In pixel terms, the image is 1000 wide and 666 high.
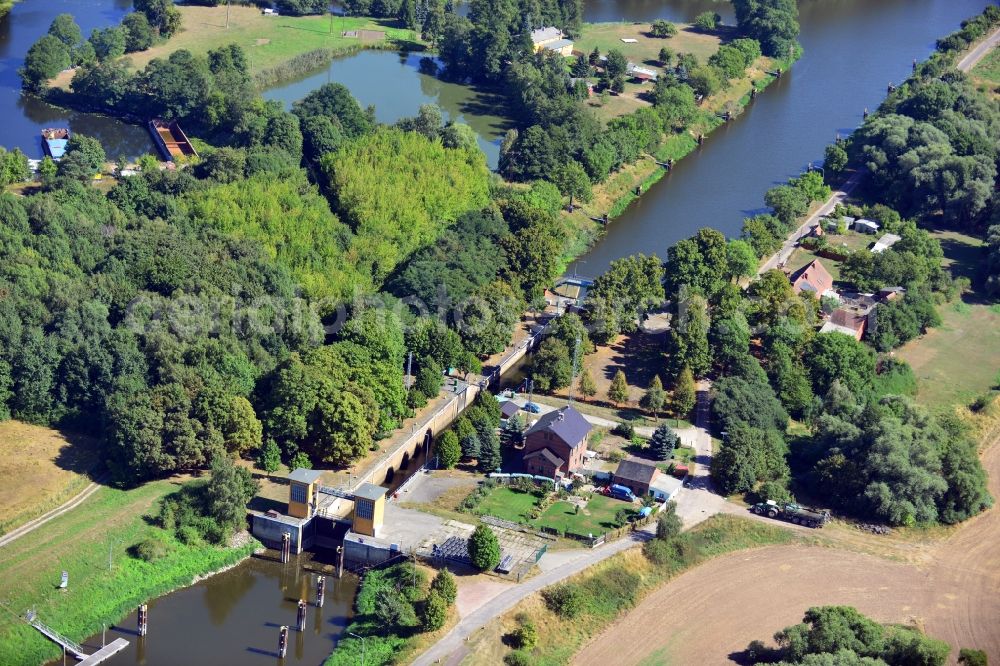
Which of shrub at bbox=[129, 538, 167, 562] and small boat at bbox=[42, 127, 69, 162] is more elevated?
small boat at bbox=[42, 127, 69, 162]

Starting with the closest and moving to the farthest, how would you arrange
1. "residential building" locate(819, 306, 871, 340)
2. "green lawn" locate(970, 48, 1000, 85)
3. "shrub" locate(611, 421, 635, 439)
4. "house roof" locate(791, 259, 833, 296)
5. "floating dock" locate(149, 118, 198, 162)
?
"shrub" locate(611, 421, 635, 439)
"residential building" locate(819, 306, 871, 340)
"house roof" locate(791, 259, 833, 296)
"floating dock" locate(149, 118, 198, 162)
"green lawn" locate(970, 48, 1000, 85)

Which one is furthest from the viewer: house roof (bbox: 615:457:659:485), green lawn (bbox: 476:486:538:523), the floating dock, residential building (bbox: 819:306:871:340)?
the floating dock

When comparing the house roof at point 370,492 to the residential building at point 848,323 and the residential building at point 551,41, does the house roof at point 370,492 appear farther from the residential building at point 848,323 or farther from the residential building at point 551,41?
the residential building at point 551,41

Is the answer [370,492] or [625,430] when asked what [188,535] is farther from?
[625,430]

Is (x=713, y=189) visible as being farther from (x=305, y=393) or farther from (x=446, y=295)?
(x=305, y=393)

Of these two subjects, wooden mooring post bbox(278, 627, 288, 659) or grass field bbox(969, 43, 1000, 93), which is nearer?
wooden mooring post bbox(278, 627, 288, 659)

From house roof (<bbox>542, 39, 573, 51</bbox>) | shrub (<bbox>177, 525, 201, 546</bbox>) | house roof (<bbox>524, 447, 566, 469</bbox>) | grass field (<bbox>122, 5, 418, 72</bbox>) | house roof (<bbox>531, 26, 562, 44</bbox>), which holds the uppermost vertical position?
house roof (<bbox>531, 26, 562, 44</bbox>)

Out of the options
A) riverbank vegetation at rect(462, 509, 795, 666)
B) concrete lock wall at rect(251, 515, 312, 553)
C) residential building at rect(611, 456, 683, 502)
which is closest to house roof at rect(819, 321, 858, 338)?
residential building at rect(611, 456, 683, 502)

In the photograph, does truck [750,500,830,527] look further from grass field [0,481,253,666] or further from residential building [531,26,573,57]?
residential building [531,26,573,57]
